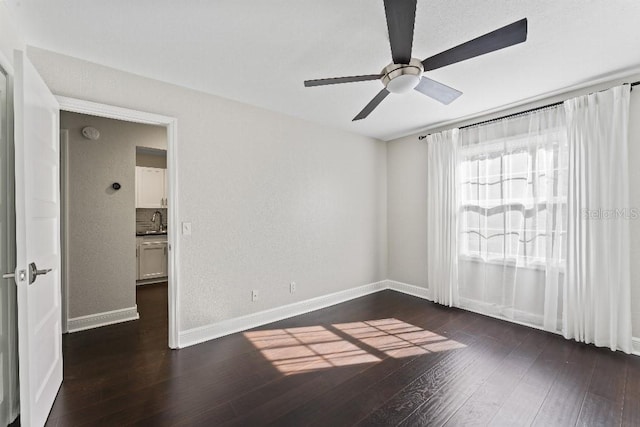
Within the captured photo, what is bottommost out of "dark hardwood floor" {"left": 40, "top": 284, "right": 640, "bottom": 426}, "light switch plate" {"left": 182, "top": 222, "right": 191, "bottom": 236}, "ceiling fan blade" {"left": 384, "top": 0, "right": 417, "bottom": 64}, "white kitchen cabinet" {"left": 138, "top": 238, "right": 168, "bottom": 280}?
"dark hardwood floor" {"left": 40, "top": 284, "right": 640, "bottom": 426}

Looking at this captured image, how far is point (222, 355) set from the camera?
2.60m

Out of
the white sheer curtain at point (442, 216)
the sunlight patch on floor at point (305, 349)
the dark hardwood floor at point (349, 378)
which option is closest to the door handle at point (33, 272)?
the dark hardwood floor at point (349, 378)

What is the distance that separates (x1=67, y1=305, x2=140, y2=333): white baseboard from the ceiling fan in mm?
3449

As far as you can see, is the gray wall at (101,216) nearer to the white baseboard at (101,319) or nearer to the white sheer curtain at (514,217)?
the white baseboard at (101,319)

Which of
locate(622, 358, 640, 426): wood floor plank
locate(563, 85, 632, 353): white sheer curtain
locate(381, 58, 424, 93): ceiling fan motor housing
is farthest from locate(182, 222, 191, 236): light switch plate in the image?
locate(563, 85, 632, 353): white sheer curtain

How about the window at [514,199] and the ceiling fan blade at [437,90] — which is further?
the window at [514,199]

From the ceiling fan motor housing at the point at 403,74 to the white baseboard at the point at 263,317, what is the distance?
2.77m

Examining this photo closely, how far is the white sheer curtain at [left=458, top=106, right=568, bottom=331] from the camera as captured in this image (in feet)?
9.78

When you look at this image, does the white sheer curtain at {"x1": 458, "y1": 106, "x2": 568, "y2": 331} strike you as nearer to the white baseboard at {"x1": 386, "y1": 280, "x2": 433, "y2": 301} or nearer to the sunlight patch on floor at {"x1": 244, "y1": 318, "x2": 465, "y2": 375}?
the white baseboard at {"x1": 386, "y1": 280, "x2": 433, "y2": 301}

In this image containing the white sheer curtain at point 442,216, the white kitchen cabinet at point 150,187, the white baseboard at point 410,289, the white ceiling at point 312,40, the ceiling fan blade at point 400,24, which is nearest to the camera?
the ceiling fan blade at point 400,24

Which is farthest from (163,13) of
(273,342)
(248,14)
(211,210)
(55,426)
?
(273,342)

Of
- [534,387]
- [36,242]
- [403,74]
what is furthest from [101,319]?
[534,387]

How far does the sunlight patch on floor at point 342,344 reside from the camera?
2.49 meters

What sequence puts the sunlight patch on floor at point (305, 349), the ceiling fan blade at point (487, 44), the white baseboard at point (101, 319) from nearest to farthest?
the ceiling fan blade at point (487, 44)
the sunlight patch on floor at point (305, 349)
the white baseboard at point (101, 319)
